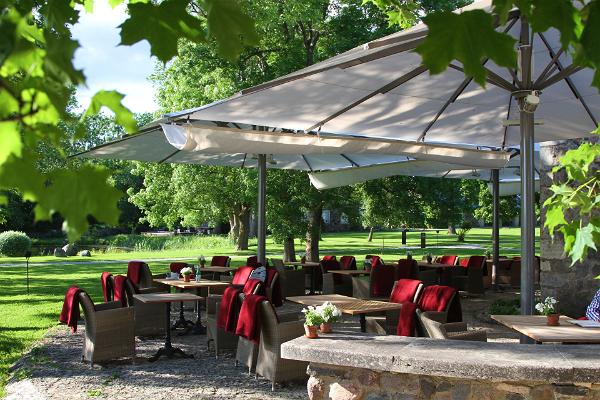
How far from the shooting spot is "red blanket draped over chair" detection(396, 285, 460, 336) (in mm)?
5707

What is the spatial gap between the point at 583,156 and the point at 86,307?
5.31 m

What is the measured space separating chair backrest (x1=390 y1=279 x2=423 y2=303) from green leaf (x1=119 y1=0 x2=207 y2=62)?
5.78m

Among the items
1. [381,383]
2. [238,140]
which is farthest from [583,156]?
[238,140]

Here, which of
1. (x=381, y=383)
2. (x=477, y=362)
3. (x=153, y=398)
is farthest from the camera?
(x=153, y=398)

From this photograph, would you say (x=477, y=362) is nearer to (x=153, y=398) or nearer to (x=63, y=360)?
(x=153, y=398)

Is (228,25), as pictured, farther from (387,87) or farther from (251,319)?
(251,319)

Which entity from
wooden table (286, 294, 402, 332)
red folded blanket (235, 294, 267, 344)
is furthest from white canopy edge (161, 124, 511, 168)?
wooden table (286, 294, 402, 332)

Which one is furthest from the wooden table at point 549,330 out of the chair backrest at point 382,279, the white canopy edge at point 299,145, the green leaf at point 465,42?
the chair backrest at point 382,279

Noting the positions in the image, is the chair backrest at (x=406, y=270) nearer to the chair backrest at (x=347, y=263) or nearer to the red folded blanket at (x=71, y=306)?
the chair backrest at (x=347, y=263)

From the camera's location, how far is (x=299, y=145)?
23.7 feet

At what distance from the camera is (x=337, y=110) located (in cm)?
666

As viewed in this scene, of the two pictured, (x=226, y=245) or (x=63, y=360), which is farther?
(x=226, y=245)

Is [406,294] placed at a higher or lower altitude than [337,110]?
lower

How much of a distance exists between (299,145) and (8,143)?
601 cm
